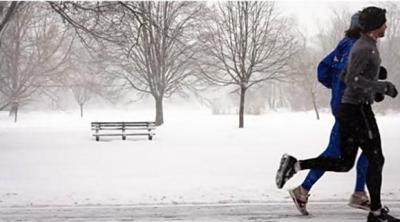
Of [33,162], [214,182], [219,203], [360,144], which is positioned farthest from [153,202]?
[33,162]

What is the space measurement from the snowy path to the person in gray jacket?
1.91ft

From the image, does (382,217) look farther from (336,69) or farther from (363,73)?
(336,69)

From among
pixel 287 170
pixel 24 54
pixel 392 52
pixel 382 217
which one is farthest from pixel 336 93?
pixel 392 52

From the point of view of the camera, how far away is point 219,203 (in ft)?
19.7

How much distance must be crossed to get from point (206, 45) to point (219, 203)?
24597 millimetres

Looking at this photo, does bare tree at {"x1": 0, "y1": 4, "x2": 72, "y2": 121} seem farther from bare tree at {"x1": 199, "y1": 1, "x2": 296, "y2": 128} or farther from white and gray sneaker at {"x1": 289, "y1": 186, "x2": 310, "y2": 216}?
white and gray sneaker at {"x1": 289, "y1": 186, "x2": 310, "y2": 216}

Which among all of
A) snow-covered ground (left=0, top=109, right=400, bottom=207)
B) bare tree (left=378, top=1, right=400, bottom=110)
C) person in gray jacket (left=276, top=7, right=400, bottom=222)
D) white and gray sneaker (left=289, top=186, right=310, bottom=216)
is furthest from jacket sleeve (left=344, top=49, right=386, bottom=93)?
bare tree (left=378, top=1, right=400, bottom=110)

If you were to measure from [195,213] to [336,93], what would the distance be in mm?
2042

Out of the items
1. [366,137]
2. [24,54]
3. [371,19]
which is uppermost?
[24,54]

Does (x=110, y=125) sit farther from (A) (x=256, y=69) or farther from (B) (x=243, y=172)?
(B) (x=243, y=172)

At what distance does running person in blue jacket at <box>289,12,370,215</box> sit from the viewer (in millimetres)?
4832

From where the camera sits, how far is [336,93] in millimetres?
4879

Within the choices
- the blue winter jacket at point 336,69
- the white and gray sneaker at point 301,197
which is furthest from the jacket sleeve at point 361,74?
the white and gray sneaker at point 301,197

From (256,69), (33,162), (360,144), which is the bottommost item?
(33,162)
